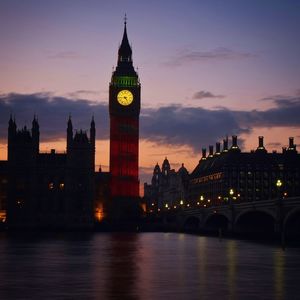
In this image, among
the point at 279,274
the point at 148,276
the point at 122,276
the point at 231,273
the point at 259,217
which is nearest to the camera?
the point at 122,276

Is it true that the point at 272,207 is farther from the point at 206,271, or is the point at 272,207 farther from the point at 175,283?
the point at 175,283

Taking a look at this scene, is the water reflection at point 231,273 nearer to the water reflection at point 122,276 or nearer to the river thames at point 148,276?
the river thames at point 148,276

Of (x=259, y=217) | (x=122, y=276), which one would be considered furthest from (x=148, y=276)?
(x=259, y=217)

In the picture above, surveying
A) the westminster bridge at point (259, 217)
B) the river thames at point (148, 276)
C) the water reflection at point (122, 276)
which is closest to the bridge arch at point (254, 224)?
the westminster bridge at point (259, 217)

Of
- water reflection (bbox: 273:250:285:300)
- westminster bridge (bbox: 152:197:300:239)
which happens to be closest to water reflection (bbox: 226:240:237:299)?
water reflection (bbox: 273:250:285:300)

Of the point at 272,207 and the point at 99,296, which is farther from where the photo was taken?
the point at 272,207

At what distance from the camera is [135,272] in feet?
205

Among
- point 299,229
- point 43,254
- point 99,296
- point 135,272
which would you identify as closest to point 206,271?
point 135,272

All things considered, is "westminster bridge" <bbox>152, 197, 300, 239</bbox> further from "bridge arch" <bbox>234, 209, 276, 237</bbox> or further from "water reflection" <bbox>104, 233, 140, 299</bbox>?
"water reflection" <bbox>104, 233, 140, 299</bbox>

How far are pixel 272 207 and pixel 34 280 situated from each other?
3266 inches

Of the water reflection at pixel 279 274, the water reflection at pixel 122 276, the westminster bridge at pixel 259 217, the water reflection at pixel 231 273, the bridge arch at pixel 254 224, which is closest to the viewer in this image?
the water reflection at pixel 122 276

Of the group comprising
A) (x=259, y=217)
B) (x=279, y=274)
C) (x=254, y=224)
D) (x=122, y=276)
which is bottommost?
(x=122, y=276)

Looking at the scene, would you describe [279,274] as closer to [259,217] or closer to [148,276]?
[148,276]

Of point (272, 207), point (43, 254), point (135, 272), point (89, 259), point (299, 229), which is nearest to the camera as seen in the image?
point (135, 272)
